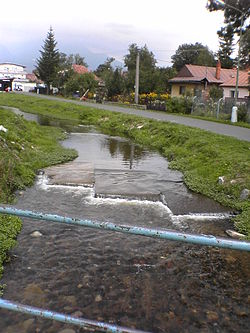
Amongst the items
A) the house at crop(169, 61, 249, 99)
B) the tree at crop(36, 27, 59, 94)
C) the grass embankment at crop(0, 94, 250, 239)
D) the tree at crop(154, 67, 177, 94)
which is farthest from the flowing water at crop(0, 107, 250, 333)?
the tree at crop(36, 27, 59, 94)

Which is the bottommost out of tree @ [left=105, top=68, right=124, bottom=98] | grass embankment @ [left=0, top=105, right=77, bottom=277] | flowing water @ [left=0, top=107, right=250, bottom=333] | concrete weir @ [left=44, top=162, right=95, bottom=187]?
flowing water @ [left=0, top=107, right=250, bottom=333]

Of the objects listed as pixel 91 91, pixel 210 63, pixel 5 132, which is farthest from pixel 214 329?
pixel 210 63

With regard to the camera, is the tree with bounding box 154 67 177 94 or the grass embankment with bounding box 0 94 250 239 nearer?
the grass embankment with bounding box 0 94 250 239

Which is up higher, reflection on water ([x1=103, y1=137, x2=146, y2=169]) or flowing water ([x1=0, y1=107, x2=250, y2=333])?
reflection on water ([x1=103, y1=137, x2=146, y2=169])

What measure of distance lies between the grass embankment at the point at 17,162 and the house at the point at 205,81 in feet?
119

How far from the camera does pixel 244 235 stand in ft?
22.3

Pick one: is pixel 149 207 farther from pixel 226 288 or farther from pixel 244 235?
pixel 226 288

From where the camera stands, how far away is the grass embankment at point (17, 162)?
6.05 meters

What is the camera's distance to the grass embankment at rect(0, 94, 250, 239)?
908cm

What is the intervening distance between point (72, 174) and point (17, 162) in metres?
1.62

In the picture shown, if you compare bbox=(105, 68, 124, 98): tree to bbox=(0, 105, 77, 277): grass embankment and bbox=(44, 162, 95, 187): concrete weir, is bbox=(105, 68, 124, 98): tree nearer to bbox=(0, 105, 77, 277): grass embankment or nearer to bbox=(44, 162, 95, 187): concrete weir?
bbox=(0, 105, 77, 277): grass embankment

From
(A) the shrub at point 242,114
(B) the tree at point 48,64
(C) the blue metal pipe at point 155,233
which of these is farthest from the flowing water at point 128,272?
(B) the tree at point 48,64

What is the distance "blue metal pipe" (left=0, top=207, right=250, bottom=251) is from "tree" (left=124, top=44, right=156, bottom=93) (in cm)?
4122

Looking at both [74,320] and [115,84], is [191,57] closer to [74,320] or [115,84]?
[115,84]
